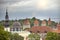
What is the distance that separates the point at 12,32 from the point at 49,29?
715 mm

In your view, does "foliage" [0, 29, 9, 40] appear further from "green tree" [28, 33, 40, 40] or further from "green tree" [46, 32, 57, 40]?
"green tree" [46, 32, 57, 40]

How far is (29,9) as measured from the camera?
904cm

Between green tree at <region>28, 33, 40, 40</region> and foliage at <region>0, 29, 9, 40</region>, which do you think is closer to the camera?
foliage at <region>0, 29, 9, 40</region>

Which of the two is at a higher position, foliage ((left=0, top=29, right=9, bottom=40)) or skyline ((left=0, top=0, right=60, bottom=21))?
skyline ((left=0, top=0, right=60, bottom=21))

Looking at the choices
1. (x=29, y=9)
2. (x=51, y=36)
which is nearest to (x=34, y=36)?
(x=51, y=36)

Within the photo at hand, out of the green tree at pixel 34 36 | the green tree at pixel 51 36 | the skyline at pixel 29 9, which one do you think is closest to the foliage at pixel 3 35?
the skyline at pixel 29 9

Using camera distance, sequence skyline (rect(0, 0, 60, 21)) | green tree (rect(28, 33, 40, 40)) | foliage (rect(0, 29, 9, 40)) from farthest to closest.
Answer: green tree (rect(28, 33, 40, 40)) → skyline (rect(0, 0, 60, 21)) → foliage (rect(0, 29, 9, 40))

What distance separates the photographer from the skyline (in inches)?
356

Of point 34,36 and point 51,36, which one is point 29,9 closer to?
point 34,36

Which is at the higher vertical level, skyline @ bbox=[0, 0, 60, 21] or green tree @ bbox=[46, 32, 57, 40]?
skyline @ bbox=[0, 0, 60, 21]

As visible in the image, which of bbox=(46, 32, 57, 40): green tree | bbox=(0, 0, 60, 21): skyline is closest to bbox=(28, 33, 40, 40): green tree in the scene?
bbox=(46, 32, 57, 40): green tree

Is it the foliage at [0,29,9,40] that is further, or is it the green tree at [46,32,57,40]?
the green tree at [46,32,57,40]

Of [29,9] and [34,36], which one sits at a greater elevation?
[29,9]

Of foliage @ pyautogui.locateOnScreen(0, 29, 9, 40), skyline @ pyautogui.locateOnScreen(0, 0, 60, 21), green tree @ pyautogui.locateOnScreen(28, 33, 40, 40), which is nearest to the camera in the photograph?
A: foliage @ pyautogui.locateOnScreen(0, 29, 9, 40)
